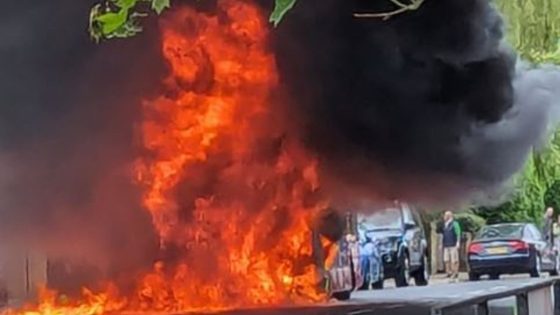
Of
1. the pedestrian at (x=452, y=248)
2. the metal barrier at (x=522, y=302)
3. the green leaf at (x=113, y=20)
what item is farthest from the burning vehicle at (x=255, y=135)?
the pedestrian at (x=452, y=248)

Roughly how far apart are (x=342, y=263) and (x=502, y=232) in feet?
25.2

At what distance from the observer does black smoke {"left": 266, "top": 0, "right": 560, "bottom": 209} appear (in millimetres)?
10797

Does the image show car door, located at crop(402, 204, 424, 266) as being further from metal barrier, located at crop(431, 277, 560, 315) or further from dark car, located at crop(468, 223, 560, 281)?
metal barrier, located at crop(431, 277, 560, 315)

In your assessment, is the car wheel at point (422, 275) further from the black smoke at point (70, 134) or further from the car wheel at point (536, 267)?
the black smoke at point (70, 134)

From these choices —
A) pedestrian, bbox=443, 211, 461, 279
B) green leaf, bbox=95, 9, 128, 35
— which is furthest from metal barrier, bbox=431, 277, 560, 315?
pedestrian, bbox=443, 211, 461, 279

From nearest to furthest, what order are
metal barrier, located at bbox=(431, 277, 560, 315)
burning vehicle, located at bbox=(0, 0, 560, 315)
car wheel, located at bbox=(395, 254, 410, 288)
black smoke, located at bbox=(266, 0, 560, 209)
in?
metal barrier, located at bbox=(431, 277, 560, 315), black smoke, located at bbox=(266, 0, 560, 209), burning vehicle, located at bbox=(0, 0, 560, 315), car wheel, located at bbox=(395, 254, 410, 288)

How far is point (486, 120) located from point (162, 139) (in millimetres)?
3278

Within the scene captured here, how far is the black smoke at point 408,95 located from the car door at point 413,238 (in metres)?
8.31

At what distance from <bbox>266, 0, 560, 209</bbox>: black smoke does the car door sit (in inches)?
327

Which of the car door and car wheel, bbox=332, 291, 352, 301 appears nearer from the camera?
car wheel, bbox=332, 291, 352, 301

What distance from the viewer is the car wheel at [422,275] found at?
20820mm

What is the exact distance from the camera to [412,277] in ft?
69.6

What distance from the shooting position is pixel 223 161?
1151cm

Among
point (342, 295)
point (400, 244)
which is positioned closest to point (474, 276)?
point (400, 244)
